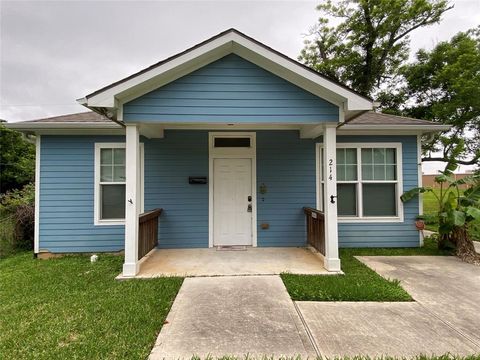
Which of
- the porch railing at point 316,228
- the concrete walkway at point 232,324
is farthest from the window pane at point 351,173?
the concrete walkway at point 232,324

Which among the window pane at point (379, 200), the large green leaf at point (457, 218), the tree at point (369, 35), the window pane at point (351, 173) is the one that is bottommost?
the large green leaf at point (457, 218)

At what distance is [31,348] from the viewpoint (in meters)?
2.23

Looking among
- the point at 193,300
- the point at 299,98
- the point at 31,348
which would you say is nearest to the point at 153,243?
the point at 193,300

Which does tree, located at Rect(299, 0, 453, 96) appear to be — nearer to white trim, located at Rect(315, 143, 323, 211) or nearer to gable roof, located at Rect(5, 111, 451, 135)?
gable roof, located at Rect(5, 111, 451, 135)

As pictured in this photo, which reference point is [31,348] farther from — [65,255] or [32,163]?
[32,163]

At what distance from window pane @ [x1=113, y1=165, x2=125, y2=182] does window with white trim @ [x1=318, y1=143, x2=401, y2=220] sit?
458 centimetres

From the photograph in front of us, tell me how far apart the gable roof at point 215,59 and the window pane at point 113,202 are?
2124 millimetres

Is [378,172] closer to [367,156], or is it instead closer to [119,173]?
[367,156]

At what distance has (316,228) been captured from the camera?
4941 mm

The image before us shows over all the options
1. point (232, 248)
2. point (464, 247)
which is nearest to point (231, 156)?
point (232, 248)

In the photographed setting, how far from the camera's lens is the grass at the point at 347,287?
3206 mm

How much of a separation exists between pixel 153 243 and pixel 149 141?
7.52 ft

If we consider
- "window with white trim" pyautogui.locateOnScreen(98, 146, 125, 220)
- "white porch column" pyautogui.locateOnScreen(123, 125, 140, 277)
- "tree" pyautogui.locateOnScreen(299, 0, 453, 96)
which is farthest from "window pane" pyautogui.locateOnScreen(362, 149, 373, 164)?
"tree" pyautogui.locateOnScreen(299, 0, 453, 96)

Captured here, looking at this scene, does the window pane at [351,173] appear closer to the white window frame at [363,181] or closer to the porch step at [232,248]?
the white window frame at [363,181]
